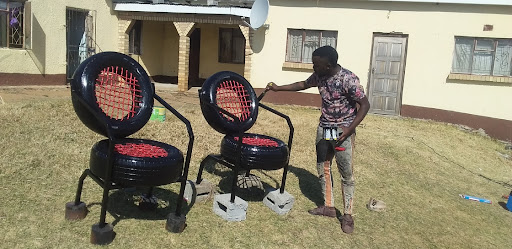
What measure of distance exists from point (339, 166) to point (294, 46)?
27.1ft

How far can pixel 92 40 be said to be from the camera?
12.3 metres

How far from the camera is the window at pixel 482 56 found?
10.8 metres

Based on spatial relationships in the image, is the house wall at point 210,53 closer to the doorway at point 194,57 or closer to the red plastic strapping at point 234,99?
the doorway at point 194,57

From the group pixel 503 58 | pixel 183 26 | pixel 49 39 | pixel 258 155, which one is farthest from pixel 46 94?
pixel 503 58

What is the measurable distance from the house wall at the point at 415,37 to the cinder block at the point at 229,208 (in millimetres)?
8170

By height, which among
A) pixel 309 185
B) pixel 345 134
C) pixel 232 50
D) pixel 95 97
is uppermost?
pixel 232 50

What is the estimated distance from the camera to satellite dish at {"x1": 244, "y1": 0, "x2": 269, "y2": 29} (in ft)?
36.7

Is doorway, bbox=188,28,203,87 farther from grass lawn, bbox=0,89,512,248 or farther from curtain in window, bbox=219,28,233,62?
grass lawn, bbox=0,89,512,248

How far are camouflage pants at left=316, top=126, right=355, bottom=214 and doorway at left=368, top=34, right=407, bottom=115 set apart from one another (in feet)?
25.8

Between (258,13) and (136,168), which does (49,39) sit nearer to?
(258,13)

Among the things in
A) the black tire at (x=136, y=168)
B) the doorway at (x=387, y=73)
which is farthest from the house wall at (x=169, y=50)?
the black tire at (x=136, y=168)

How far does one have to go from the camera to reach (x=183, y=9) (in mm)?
12336

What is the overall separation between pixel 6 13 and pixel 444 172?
9572 mm

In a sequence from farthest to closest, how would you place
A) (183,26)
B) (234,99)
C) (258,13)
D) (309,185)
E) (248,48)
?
(183,26) < (248,48) < (258,13) < (309,185) < (234,99)
